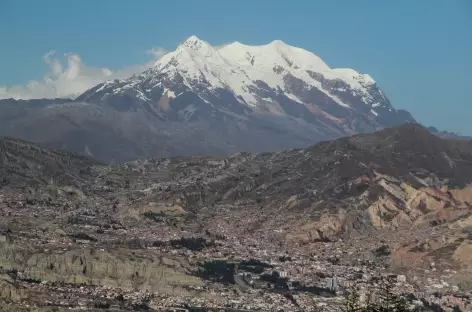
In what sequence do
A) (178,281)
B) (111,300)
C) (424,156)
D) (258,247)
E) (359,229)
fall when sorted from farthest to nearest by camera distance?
(424,156) < (359,229) < (258,247) < (178,281) < (111,300)

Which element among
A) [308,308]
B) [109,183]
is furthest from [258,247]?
[109,183]

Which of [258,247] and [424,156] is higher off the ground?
[424,156]

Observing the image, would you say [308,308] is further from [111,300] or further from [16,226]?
[16,226]

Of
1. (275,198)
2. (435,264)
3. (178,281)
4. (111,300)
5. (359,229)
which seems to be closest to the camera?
(111,300)

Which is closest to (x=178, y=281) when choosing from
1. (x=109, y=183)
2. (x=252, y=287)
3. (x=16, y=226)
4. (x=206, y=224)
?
(x=252, y=287)

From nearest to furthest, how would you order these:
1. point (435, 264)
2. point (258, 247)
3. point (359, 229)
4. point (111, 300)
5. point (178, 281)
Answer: point (111, 300)
point (178, 281)
point (435, 264)
point (258, 247)
point (359, 229)

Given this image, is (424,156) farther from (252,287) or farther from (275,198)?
(252,287)

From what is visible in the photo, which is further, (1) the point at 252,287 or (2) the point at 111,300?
(1) the point at 252,287

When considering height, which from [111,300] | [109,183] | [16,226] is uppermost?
[109,183]

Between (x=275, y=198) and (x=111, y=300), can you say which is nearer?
(x=111, y=300)
